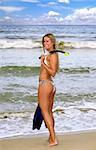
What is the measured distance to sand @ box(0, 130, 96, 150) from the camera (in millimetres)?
4086

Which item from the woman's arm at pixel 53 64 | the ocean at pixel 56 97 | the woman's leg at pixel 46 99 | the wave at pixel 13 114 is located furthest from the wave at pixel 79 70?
the woman's arm at pixel 53 64

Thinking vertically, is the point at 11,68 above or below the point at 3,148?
below

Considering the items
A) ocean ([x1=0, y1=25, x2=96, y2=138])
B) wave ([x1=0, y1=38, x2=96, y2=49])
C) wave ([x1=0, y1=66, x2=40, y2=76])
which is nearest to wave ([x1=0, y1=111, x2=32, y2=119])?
ocean ([x1=0, y1=25, x2=96, y2=138])

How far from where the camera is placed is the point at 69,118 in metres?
5.98

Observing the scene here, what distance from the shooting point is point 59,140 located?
441 centimetres

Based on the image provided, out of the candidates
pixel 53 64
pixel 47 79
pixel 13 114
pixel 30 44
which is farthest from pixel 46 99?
pixel 30 44

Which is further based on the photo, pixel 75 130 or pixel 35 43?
pixel 35 43

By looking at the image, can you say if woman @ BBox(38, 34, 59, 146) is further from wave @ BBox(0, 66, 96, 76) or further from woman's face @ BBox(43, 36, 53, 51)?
wave @ BBox(0, 66, 96, 76)

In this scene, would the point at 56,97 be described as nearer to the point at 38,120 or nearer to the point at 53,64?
the point at 38,120

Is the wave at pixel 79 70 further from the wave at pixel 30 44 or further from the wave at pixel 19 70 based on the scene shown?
the wave at pixel 30 44

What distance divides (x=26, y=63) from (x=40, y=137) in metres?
9.05

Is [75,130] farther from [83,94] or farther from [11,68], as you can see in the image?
[11,68]

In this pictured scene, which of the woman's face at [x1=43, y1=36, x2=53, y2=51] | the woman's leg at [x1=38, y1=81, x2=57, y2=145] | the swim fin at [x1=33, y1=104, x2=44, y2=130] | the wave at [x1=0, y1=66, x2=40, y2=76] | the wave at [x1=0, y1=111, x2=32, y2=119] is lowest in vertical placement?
the wave at [x1=0, y1=66, x2=40, y2=76]

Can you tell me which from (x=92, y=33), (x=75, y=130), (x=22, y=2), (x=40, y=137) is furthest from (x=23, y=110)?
(x=92, y=33)
